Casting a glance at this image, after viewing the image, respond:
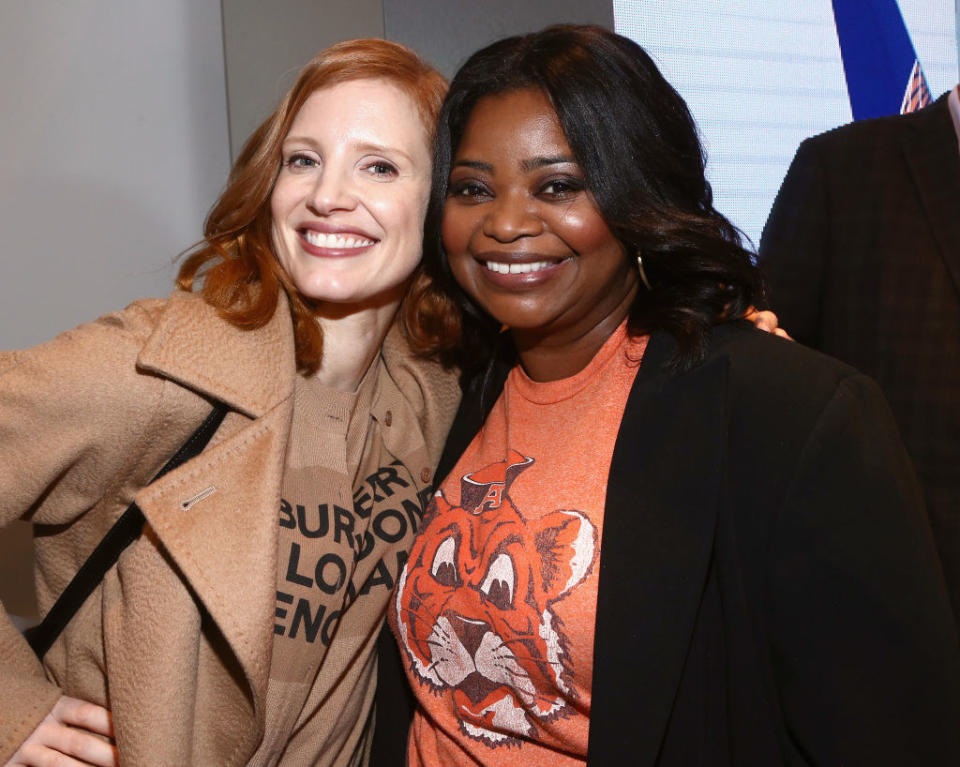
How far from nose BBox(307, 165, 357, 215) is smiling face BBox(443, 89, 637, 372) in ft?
0.62

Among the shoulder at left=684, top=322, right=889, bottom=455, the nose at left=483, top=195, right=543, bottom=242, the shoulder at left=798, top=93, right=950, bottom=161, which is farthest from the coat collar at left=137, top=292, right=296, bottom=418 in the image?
the shoulder at left=798, top=93, right=950, bottom=161

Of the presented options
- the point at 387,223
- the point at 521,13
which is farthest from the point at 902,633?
the point at 521,13

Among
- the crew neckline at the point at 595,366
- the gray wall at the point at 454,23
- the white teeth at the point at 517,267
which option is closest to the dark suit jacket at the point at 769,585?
the crew neckline at the point at 595,366

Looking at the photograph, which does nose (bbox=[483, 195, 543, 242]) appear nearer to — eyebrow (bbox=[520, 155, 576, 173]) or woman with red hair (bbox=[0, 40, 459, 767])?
eyebrow (bbox=[520, 155, 576, 173])

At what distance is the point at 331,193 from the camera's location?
1591mm

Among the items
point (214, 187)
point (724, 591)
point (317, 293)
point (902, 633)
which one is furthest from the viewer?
point (214, 187)

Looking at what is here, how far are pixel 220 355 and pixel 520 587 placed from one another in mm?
647

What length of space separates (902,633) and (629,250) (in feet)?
2.42

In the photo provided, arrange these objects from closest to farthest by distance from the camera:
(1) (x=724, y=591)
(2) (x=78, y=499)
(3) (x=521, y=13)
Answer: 1. (1) (x=724, y=591)
2. (2) (x=78, y=499)
3. (3) (x=521, y=13)

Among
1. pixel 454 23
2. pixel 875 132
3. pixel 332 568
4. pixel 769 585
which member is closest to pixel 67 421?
pixel 332 568

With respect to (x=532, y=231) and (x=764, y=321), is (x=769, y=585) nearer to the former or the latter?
(x=764, y=321)

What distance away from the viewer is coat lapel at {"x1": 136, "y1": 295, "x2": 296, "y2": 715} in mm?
1352

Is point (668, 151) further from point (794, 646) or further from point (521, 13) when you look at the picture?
point (521, 13)

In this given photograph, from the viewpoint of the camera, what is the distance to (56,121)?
2.31 metres
